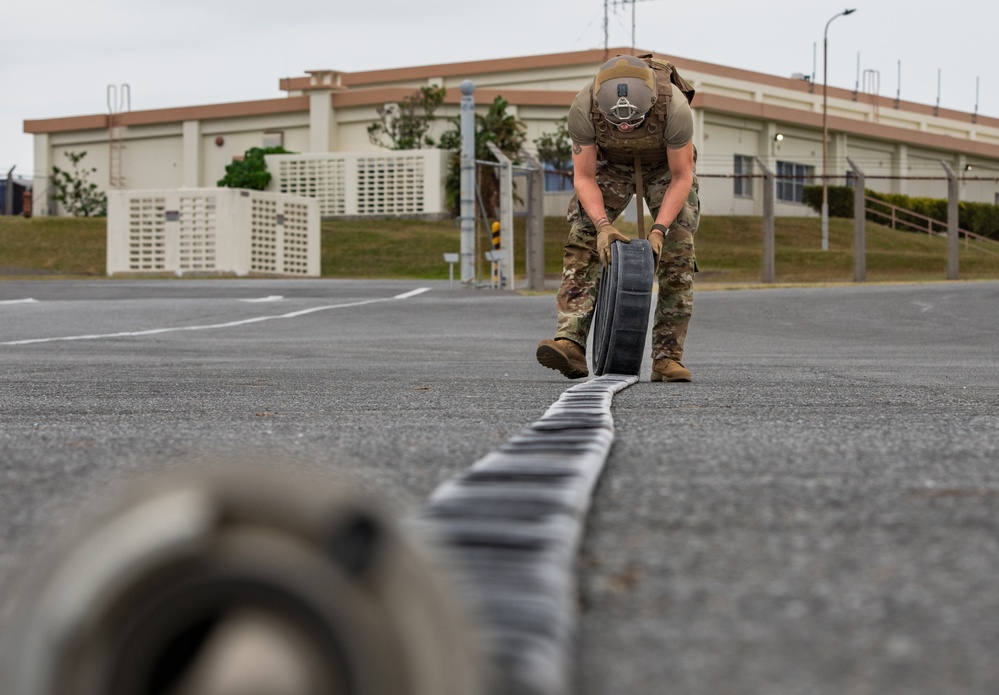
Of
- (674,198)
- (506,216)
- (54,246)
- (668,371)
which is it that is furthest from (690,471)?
(54,246)

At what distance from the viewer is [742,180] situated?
58375 millimetres

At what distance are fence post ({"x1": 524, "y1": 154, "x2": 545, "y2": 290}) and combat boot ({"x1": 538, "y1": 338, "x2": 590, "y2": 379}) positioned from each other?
16498 mm

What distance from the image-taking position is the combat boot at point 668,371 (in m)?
6.99

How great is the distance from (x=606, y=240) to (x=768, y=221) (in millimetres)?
18497

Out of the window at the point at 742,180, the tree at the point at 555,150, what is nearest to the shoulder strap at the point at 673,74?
the window at the point at 742,180

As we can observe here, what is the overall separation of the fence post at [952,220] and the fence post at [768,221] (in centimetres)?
294

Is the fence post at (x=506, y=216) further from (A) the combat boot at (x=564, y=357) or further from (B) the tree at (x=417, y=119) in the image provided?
(B) the tree at (x=417, y=119)

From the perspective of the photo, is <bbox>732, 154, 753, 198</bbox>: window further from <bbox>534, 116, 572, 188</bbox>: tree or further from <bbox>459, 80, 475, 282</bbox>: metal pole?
<bbox>459, 80, 475, 282</bbox>: metal pole

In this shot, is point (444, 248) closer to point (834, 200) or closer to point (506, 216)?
point (834, 200)

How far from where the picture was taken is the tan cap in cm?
702

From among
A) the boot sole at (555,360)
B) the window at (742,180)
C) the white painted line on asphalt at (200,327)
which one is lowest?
the white painted line on asphalt at (200,327)

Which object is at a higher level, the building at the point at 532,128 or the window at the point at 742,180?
the building at the point at 532,128

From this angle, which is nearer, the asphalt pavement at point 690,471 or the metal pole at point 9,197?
the asphalt pavement at point 690,471

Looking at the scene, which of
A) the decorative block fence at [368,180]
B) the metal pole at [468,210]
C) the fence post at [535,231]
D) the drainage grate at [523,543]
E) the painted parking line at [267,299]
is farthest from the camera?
the decorative block fence at [368,180]
